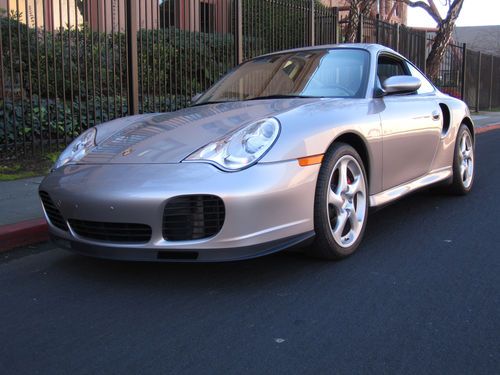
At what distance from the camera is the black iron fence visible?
738 cm

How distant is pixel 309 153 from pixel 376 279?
2.94ft

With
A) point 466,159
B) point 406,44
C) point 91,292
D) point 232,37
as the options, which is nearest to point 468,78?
point 406,44

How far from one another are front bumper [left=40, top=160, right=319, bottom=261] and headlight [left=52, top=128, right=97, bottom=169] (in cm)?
55

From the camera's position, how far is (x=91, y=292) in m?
3.34

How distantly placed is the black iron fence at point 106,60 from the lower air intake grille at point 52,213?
151 inches

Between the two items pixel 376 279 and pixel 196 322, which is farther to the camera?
pixel 376 279

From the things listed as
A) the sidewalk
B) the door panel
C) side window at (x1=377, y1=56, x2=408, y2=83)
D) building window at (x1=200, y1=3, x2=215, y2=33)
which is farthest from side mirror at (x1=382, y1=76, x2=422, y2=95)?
building window at (x1=200, y1=3, x2=215, y2=33)

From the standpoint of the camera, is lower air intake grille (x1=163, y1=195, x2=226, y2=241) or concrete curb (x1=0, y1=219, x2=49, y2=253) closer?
lower air intake grille (x1=163, y1=195, x2=226, y2=241)

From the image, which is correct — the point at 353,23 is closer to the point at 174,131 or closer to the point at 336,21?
the point at 336,21

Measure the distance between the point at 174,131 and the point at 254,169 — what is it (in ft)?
2.70

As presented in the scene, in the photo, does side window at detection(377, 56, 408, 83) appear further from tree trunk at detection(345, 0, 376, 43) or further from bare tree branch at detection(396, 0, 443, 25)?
bare tree branch at detection(396, 0, 443, 25)

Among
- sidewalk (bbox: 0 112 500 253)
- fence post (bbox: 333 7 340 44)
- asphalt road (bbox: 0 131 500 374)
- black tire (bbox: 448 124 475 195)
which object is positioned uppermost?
fence post (bbox: 333 7 340 44)

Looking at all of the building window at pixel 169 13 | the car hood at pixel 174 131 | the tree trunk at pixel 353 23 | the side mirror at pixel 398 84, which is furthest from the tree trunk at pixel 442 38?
the car hood at pixel 174 131

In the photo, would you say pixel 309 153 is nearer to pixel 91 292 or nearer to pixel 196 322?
pixel 196 322
